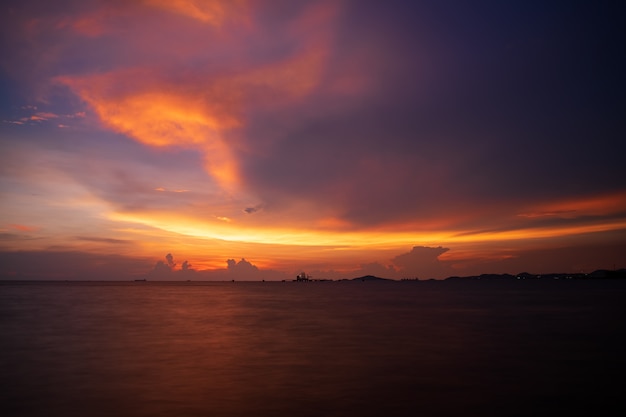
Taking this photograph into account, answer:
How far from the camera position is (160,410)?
18.2 m

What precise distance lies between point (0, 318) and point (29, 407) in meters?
47.3

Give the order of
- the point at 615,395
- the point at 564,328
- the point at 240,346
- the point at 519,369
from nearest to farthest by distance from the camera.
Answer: the point at 615,395 → the point at 519,369 → the point at 240,346 → the point at 564,328

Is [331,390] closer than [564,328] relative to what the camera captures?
Yes

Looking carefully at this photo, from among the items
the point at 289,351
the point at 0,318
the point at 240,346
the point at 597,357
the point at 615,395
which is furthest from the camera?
the point at 0,318

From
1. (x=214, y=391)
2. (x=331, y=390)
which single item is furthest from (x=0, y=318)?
(x=331, y=390)

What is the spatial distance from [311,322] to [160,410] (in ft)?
118

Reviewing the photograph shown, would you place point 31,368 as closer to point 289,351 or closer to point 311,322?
point 289,351

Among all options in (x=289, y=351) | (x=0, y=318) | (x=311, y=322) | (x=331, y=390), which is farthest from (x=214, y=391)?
(x=0, y=318)

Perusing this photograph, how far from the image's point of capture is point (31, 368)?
86.9 feet

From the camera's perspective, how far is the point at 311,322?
53188 mm

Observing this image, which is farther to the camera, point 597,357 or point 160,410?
point 597,357

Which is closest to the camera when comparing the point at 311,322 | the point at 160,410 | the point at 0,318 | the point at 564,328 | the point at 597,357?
the point at 160,410

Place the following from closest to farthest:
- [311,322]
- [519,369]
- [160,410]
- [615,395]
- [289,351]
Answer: [160,410] → [615,395] → [519,369] → [289,351] → [311,322]

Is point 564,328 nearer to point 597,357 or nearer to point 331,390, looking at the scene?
point 597,357
